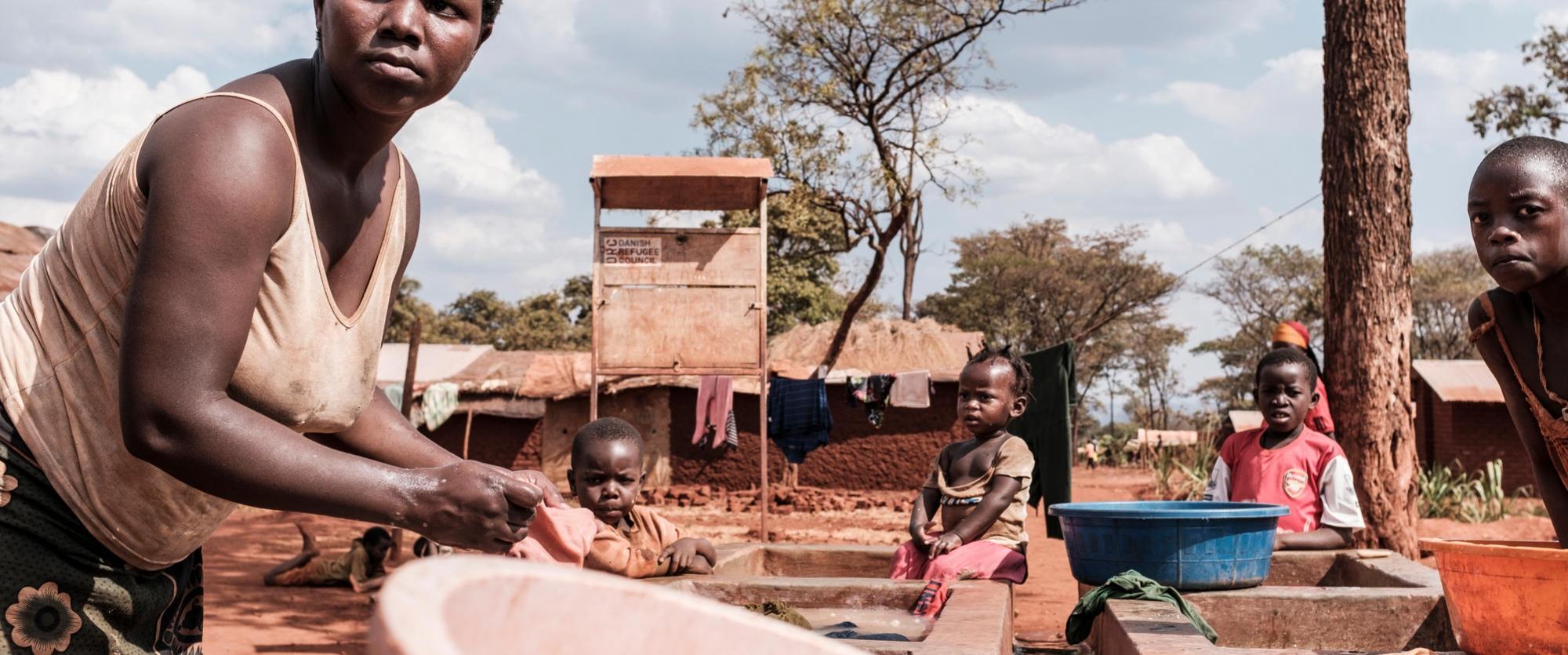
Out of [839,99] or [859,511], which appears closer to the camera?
[859,511]

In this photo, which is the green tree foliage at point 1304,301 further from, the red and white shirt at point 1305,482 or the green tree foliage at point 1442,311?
the red and white shirt at point 1305,482

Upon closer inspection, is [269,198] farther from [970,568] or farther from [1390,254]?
[1390,254]

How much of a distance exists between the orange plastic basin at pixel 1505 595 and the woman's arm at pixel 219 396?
201 centimetres

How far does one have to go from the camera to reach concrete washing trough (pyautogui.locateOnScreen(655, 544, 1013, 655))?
121 inches

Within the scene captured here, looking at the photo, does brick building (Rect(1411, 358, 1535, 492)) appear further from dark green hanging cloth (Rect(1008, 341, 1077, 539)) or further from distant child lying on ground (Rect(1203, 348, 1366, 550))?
distant child lying on ground (Rect(1203, 348, 1366, 550))

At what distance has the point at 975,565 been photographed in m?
4.77

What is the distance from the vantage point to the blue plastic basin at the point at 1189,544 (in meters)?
4.04

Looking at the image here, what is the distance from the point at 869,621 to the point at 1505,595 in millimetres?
2089

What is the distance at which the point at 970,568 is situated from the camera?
4.73 m

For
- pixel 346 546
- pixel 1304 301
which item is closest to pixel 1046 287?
pixel 1304 301

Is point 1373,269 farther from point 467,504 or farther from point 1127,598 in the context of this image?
point 467,504

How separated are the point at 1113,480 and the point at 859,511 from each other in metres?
8.93

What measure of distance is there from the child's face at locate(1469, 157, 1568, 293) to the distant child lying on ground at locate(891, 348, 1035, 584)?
8.18ft

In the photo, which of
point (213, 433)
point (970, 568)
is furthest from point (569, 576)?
point (970, 568)
